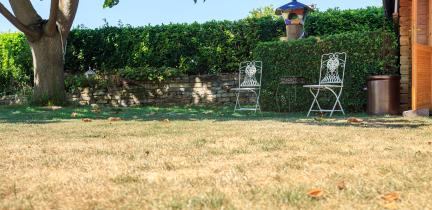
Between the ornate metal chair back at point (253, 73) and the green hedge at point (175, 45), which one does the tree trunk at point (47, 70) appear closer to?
the green hedge at point (175, 45)

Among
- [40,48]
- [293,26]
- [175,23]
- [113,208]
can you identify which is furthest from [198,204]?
[175,23]

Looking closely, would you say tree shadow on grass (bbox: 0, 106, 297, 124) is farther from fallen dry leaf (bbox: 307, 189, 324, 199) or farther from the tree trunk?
fallen dry leaf (bbox: 307, 189, 324, 199)

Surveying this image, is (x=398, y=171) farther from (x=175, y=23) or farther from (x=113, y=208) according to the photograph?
(x=175, y=23)

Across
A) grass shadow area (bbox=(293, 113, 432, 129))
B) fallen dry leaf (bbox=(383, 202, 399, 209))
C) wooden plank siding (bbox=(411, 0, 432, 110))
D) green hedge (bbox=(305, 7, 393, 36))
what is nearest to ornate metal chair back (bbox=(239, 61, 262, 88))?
green hedge (bbox=(305, 7, 393, 36))

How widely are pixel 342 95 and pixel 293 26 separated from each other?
233cm

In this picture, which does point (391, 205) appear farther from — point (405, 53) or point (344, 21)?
point (344, 21)

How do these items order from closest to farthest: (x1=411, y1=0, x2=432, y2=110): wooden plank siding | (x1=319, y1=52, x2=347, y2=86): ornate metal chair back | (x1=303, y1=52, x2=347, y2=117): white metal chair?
(x1=411, y1=0, x2=432, y2=110): wooden plank siding < (x1=303, y1=52, x2=347, y2=117): white metal chair < (x1=319, y1=52, x2=347, y2=86): ornate metal chair back

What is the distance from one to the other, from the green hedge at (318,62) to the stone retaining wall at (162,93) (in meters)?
2.96

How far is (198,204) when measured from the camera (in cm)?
191

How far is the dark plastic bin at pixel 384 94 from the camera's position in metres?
8.70

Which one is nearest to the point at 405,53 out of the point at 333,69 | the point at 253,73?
the point at 333,69

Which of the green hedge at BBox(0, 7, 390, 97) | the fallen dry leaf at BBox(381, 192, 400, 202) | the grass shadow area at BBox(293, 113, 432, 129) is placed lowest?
the fallen dry leaf at BBox(381, 192, 400, 202)

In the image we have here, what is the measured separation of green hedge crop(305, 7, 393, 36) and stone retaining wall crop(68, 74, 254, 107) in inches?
105

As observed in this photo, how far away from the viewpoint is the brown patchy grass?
6.51 feet
